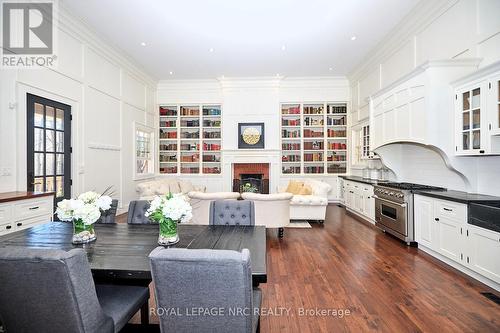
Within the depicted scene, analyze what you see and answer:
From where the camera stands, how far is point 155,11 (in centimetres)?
419

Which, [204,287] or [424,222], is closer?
[204,287]

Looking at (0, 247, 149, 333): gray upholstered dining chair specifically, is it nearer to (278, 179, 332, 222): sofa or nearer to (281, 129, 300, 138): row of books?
(278, 179, 332, 222): sofa

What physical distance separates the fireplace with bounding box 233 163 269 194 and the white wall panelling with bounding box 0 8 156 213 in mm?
3009

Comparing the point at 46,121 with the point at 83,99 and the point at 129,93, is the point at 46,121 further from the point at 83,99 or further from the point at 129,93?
the point at 129,93

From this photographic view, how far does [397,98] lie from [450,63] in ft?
3.15

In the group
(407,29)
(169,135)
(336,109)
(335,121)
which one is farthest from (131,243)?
(336,109)

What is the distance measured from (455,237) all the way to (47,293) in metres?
3.93

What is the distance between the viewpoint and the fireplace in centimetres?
766

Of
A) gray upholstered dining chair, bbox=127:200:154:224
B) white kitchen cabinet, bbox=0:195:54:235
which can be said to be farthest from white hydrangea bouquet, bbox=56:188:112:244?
white kitchen cabinet, bbox=0:195:54:235

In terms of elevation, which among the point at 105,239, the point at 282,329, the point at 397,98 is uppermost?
the point at 397,98

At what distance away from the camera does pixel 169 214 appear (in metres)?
1.72

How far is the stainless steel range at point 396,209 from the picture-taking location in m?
3.82

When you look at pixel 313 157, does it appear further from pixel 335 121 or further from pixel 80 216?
pixel 80 216

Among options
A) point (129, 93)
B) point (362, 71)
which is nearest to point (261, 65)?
point (362, 71)
